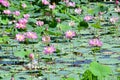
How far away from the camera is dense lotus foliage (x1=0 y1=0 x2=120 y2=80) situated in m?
4.42

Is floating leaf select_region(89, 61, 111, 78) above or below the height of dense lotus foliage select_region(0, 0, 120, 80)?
above

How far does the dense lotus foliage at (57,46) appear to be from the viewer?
4.42 metres

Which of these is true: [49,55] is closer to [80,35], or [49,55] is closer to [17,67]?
[17,67]

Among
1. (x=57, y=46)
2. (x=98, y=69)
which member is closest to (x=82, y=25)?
(x=57, y=46)

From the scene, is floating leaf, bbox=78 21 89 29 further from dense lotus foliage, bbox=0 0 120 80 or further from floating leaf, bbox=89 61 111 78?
floating leaf, bbox=89 61 111 78

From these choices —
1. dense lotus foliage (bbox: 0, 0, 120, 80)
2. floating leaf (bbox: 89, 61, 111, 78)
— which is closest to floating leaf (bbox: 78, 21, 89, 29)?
dense lotus foliage (bbox: 0, 0, 120, 80)

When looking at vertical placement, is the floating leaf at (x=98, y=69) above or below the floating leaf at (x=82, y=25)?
above

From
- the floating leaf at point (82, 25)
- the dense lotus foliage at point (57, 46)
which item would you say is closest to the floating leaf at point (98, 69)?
the dense lotus foliage at point (57, 46)

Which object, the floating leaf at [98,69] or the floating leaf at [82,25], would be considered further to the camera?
the floating leaf at [82,25]

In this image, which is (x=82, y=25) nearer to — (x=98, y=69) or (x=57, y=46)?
(x=57, y=46)

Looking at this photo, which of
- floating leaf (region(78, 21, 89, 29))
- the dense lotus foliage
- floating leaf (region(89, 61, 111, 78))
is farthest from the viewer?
floating leaf (region(78, 21, 89, 29))

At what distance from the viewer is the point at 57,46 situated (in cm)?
546

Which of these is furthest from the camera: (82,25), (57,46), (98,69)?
(82,25)

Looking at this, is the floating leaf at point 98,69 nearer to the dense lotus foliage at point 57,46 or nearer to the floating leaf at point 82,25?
the dense lotus foliage at point 57,46
